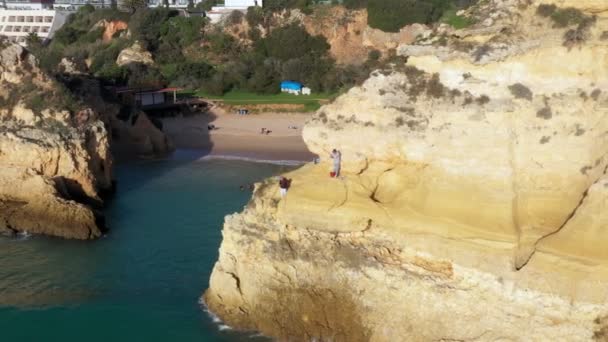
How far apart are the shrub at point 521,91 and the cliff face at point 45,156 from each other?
17052 mm

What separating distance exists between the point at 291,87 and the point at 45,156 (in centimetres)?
2931

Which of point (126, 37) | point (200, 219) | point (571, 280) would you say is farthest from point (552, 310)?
point (126, 37)

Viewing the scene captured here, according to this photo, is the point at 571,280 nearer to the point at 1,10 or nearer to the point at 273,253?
the point at 273,253

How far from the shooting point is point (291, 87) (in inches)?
2189

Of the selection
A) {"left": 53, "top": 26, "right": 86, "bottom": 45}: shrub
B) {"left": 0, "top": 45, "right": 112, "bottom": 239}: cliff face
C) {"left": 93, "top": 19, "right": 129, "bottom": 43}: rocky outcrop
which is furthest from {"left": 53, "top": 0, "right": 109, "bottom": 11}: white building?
{"left": 0, "top": 45, "right": 112, "bottom": 239}: cliff face

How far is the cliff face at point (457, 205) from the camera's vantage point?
14.1 meters

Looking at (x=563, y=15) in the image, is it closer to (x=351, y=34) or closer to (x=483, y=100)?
(x=483, y=100)

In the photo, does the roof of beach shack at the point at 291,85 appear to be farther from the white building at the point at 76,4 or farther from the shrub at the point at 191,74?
the white building at the point at 76,4

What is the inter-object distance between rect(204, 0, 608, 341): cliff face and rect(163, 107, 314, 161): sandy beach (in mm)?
23467

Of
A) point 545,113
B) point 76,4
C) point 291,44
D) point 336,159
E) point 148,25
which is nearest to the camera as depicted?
point 545,113

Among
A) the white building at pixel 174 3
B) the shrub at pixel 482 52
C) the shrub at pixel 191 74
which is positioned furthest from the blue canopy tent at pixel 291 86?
the shrub at pixel 482 52

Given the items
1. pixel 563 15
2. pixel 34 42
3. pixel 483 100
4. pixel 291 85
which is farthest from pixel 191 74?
pixel 563 15

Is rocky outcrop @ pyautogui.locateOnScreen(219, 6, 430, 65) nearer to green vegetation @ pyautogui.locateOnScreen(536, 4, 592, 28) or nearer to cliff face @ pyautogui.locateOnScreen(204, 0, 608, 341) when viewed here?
cliff face @ pyautogui.locateOnScreen(204, 0, 608, 341)

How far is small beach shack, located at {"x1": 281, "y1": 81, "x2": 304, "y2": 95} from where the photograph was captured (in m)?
55.4
